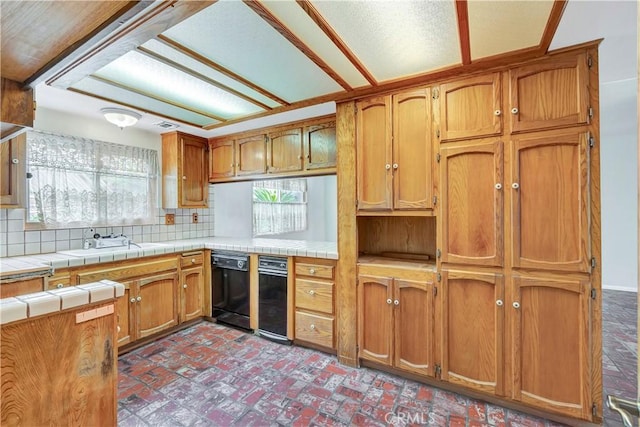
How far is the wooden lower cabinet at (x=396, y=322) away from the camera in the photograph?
6.79 feet

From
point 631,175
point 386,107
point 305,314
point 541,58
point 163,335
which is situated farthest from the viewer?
point 631,175

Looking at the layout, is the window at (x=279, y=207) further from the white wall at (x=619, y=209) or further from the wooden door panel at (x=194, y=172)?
the white wall at (x=619, y=209)

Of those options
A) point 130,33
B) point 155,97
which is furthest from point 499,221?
point 155,97

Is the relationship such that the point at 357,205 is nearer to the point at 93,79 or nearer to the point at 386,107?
the point at 386,107

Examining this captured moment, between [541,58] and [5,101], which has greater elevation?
[541,58]

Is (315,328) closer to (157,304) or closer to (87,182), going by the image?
(157,304)

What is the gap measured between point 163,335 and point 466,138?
10.8 ft

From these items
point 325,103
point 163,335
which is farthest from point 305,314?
point 325,103

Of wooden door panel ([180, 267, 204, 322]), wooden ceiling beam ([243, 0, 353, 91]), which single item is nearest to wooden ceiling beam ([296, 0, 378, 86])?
wooden ceiling beam ([243, 0, 353, 91])

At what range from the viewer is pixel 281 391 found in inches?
79.9

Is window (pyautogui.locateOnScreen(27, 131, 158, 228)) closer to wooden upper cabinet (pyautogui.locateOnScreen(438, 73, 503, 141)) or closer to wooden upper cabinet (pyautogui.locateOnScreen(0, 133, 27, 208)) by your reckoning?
wooden upper cabinet (pyautogui.locateOnScreen(0, 133, 27, 208))

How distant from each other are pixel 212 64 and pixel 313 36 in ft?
2.32

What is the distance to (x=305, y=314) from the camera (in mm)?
2633

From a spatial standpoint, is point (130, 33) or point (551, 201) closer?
point (130, 33)
